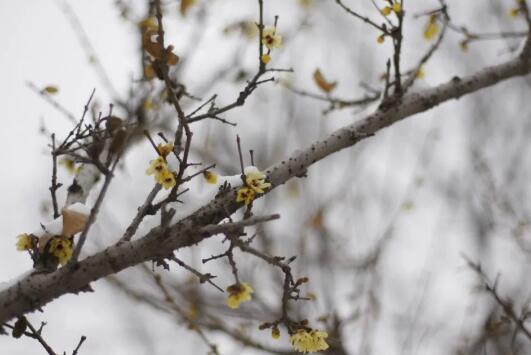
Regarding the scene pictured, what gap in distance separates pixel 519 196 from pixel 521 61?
5.03 metres

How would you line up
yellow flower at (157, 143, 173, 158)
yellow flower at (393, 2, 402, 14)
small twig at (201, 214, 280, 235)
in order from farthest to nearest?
yellow flower at (393, 2, 402, 14)
yellow flower at (157, 143, 173, 158)
small twig at (201, 214, 280, 235)

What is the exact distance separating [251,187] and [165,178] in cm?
31

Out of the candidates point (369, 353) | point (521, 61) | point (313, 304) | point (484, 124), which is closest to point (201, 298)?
point (313, 304)

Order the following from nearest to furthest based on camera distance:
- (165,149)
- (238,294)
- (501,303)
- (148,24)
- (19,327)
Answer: (238,294) < (19,327) < (165,149) < (501,303) < (148,24)

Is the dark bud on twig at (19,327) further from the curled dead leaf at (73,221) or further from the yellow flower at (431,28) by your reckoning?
the yellow flower at (431,28)

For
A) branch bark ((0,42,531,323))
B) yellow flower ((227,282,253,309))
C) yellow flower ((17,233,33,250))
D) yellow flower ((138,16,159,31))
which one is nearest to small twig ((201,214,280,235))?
branch bark ((0,42,531,323))

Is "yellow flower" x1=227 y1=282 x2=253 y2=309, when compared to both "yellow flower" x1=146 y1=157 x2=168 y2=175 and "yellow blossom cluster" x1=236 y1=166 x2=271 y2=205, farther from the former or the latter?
"yellow flower" x1=146 y1=157 x2=168 y2=175

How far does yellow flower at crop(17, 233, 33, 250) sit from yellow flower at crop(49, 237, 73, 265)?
0.07 metres

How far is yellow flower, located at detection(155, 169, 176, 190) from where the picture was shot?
1.72 m

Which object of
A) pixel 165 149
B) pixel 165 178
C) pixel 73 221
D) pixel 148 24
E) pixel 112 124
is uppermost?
pixel 148 24

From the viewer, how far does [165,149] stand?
1.76 meters

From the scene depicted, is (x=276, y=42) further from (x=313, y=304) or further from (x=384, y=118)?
(x=313, y=304)

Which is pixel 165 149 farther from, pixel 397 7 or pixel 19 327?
pixel 397 7

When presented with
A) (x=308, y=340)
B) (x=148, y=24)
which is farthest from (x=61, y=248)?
(x=148, y=24)
